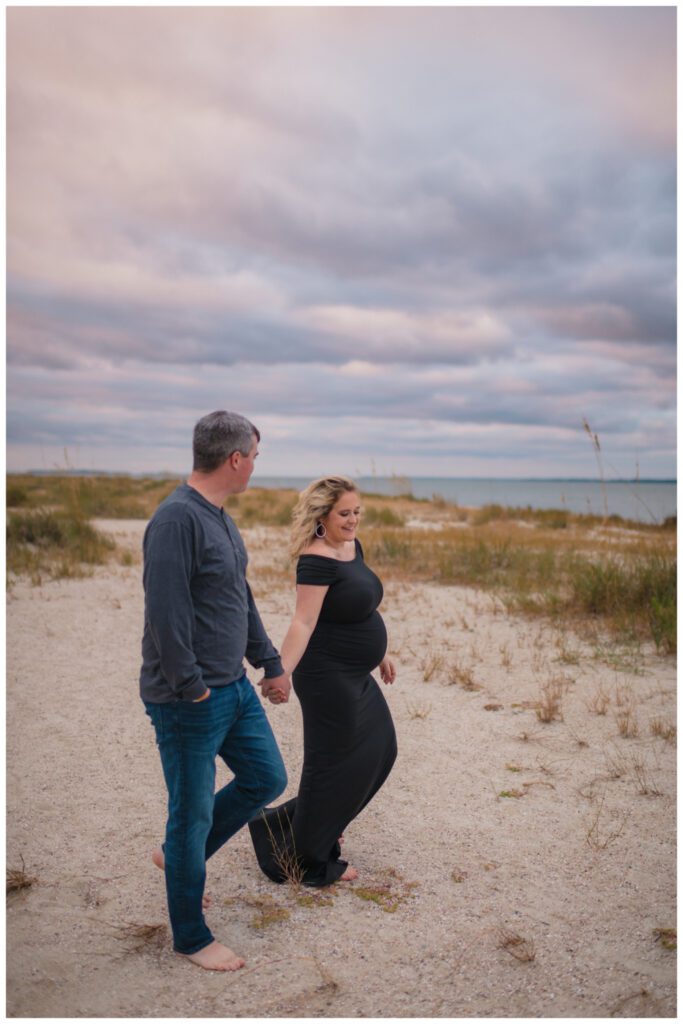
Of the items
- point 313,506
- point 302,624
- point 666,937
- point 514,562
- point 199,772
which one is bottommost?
point 666,937

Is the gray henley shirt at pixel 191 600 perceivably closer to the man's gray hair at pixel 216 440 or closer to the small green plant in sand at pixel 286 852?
the man's gray hair at pixel 216 440

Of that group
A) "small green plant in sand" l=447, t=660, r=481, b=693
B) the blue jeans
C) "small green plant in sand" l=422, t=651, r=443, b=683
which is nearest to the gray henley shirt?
the blue jeans

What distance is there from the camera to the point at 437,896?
12.4ft

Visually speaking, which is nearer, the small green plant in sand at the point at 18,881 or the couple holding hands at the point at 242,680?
the couple holding hands at the point at 242,680

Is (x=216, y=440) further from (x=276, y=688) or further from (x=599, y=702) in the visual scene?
(x=599, y=702)

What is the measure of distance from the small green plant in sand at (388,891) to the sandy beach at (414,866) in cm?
1

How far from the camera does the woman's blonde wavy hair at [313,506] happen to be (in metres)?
3.65

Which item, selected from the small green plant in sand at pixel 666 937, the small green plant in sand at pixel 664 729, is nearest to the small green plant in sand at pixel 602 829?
the small green plant in sand at pixel 666 937

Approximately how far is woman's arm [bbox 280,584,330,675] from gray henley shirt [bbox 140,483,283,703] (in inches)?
15.0

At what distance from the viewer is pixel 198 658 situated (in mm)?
2959

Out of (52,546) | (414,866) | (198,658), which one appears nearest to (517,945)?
(414,866)

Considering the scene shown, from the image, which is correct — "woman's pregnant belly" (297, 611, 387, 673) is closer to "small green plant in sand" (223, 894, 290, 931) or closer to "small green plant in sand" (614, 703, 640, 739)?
"small green plant in sand" (223, 894, 290, 931)

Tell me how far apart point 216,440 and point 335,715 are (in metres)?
1.47

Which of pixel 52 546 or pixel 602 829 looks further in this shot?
pixel 52 546
